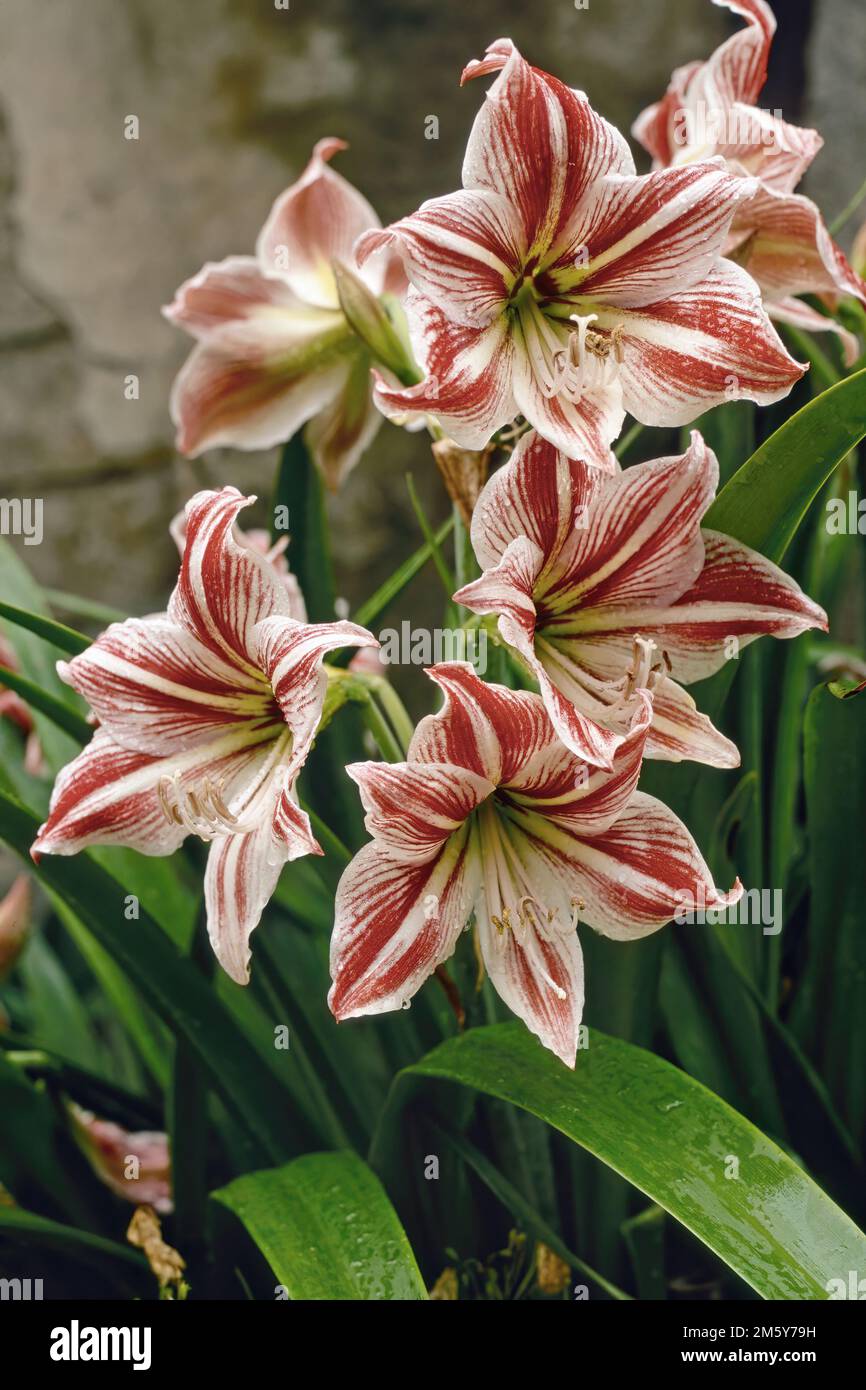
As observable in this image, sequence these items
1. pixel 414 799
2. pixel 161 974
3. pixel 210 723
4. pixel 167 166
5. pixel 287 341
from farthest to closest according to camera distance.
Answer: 1. pixel 167 166
2. pixel 287 341
3. pixel 161 974
4. pixel 210 723
5. pixel 414 799

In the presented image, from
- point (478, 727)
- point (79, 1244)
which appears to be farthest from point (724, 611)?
point (79, 1244)

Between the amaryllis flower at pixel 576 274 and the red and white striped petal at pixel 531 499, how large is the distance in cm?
1

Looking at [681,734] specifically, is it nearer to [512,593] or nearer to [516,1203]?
[512,593]

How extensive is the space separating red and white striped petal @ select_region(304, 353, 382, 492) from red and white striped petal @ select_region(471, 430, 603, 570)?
32 cm

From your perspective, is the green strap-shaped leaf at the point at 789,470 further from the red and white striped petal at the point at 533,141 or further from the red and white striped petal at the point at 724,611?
the red and white striped petal at the point at 533,141

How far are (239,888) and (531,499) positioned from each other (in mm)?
237

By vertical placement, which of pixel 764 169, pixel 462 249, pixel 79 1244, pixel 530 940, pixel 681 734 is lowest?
pixel 79 1244

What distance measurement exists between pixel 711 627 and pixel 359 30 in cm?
148

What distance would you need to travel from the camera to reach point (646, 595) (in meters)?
0.61

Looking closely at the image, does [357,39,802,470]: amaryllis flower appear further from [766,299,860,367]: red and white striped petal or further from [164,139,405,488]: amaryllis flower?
[164,139,405,488]: amaryllis flower

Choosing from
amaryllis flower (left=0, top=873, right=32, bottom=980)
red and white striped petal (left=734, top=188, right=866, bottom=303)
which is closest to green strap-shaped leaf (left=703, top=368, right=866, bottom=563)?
red and white striped petal (left=734, top=188, right=866, bottom=303)

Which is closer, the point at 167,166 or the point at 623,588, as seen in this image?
the point at 623,588

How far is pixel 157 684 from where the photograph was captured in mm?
613
